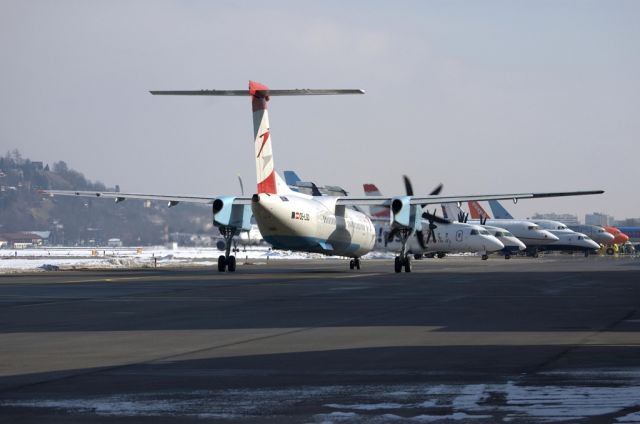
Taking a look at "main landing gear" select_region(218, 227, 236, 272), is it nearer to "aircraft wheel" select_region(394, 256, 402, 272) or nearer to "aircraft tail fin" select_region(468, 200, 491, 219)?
"aircraft wheel" select_region(394, 256, 402, 272)

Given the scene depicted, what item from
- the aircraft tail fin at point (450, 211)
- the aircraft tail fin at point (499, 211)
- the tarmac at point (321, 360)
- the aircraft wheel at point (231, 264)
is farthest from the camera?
the aircraft tail fin at point (499, 211)

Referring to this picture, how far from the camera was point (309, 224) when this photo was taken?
171 ft

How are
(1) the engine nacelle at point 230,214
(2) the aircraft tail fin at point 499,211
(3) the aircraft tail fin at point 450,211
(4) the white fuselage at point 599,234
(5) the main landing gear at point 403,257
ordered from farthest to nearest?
(2) the aircraft tail fin at point 499,211 → (4) the white fuselage at point 599,234 → (3) the aircraft tail fin at point 450,211 → (5) the main landing gear at point 403,257 → (1) the engine nacelle at point 230,214

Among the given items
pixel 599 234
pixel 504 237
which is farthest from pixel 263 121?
pixel 599 234

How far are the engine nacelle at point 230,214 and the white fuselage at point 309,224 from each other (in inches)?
123

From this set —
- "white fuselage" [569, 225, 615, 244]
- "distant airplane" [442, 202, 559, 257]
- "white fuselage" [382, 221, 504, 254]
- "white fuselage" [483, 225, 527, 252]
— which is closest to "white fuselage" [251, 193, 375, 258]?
"white fuselage" [382, 221, 504, 254]

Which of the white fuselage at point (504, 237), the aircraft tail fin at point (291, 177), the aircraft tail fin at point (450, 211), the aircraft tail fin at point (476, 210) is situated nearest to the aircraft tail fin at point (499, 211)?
the aircraft tail fin at point (476, 210)

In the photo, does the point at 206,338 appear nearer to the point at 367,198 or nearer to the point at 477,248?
the point at 367,198

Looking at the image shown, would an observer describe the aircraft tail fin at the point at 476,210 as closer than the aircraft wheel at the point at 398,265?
No

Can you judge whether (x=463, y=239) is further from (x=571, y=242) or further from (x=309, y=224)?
(x=309, y=224)

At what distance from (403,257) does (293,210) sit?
25.5ft

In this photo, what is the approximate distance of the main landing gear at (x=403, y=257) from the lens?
5459 centimetres

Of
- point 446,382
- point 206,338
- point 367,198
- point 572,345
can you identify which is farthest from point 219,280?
point 446,382

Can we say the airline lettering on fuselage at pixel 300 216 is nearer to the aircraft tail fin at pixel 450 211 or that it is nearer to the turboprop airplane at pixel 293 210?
the turboprop airplane at pixel 293 210
